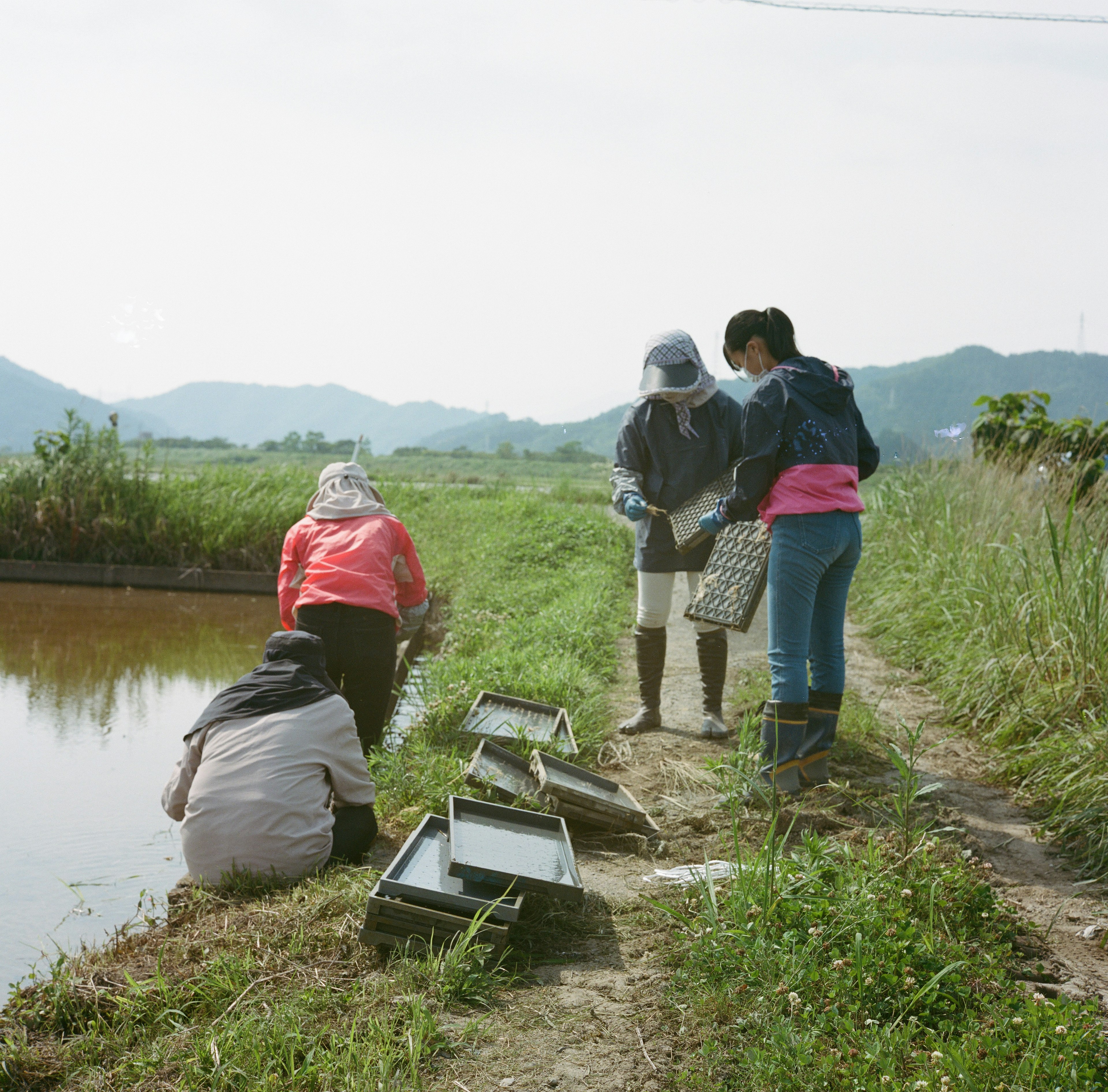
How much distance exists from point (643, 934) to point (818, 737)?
140 centimetres

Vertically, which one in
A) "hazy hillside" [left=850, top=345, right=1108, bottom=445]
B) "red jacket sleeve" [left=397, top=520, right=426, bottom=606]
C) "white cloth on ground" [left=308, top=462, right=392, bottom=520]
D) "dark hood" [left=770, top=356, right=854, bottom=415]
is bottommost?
"red jacket sleeve" [left=397, top=520, right=426, bottom=606]

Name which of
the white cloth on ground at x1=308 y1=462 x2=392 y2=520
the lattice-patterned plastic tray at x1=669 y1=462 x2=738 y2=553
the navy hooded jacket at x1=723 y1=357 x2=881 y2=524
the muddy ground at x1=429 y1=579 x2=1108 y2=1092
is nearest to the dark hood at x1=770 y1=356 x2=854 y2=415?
the navy hooded jacket at x1=723 y1=357 x2=881 y2=524

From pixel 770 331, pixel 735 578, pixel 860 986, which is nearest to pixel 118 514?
pixel 735 578

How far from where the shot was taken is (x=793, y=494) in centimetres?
364

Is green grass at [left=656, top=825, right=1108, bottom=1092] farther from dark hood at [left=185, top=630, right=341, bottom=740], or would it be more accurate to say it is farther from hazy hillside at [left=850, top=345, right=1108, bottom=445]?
hazy hillside at [left=850, top=345, right=1108, bottom=445]

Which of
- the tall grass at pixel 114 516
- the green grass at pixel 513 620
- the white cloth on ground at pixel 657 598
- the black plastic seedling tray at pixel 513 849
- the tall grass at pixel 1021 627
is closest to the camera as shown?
the black plastic seedling tray at pixel 513 849

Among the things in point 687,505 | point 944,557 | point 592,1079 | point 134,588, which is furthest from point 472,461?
point 592,1079

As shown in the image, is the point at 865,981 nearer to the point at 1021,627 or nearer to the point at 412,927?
the point at 412,927

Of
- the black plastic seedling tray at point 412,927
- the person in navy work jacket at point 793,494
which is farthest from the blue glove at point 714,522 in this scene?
the black plastic seedling tray at point 412,927

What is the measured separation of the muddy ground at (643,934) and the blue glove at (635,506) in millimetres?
1151

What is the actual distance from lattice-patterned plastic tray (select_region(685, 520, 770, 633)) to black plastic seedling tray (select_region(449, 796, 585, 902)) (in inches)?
46.7

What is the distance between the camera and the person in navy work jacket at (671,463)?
4.52 meters

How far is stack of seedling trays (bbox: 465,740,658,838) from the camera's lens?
11.5 ft

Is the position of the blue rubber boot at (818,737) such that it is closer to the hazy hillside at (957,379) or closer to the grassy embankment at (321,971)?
the grassy embankment at (321,971)
